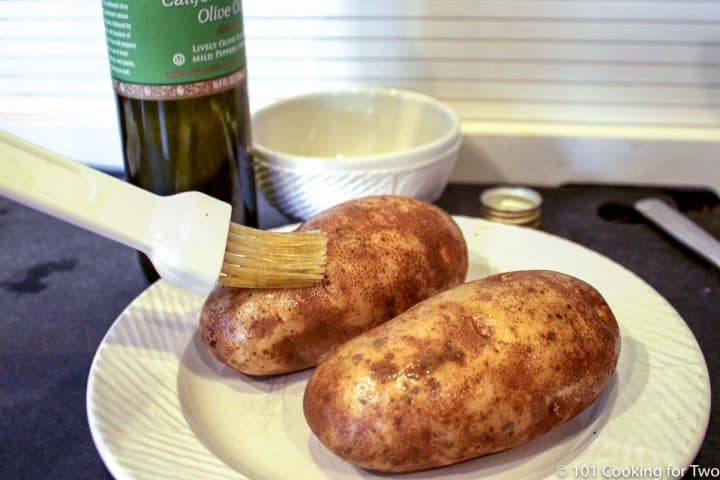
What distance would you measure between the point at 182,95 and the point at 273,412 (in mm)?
338

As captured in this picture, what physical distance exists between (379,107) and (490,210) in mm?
229

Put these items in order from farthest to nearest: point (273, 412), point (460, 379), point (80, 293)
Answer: point (80, 293) < point (273, 412) < point (460, 379)

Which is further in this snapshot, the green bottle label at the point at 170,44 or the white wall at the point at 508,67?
the white wall at the point at 508,67

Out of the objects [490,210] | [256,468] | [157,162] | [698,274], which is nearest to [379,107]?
[490,210]

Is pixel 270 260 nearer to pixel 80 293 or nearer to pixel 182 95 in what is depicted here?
pixel 182 95

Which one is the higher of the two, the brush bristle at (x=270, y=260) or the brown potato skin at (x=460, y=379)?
the brush bristle at (x=270, y=260)

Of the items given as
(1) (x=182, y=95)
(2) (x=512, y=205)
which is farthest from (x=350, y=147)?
(1) (x=182, y=95)

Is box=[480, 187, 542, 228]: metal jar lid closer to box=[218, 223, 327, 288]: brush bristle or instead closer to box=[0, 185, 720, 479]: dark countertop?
box=[0, 185, 720, 479]: dark countertop

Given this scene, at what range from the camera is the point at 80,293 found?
2.80 ft

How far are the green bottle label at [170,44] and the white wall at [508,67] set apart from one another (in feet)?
1.08

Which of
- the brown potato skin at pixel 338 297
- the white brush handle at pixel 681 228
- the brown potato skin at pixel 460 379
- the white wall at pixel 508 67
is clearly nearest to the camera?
the brown potato skin at pixel 460 379

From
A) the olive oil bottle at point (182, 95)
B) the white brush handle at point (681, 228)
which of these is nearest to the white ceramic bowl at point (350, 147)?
the olive oil bottle at point (182, 95)

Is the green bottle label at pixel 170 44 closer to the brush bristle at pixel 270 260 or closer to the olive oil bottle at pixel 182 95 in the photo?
the olive oil bottle at pixel 182 95

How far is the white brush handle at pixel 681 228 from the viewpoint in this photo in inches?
34.0
